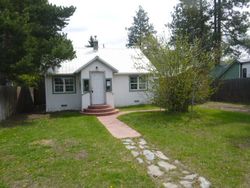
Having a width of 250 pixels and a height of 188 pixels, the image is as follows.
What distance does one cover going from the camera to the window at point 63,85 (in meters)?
16.7

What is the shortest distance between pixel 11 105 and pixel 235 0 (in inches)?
932

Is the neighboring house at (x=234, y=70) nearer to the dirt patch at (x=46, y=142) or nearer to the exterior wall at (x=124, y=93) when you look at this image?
the exterior wall at (x=124, y=93)

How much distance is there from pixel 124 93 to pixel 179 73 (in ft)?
20.3

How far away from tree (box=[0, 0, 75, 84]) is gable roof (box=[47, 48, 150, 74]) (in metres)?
2.32

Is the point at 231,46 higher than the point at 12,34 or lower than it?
higher

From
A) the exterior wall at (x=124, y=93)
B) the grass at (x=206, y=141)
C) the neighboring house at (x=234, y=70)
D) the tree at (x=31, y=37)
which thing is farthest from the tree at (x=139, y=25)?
the grass at (x=206, y=141)

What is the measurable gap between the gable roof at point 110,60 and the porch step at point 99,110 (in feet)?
7.86

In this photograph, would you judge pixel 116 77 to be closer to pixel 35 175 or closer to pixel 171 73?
pixel 171 73

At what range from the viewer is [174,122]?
36.5 feet

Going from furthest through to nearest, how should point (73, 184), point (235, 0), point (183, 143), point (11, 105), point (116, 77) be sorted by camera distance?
Result: point (235, 0), point (116, 77), point (11, 105), point (183, 143), point (73, 184)

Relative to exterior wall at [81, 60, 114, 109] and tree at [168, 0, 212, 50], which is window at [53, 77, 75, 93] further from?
tree at [168, 0, 212, 50]

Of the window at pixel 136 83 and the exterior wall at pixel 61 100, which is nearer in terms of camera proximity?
the exterior wall at pixel 61 100

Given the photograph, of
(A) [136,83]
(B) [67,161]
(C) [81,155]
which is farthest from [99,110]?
(B) [67,161]

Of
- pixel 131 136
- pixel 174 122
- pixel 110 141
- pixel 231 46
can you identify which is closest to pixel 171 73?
pixel 174 122
